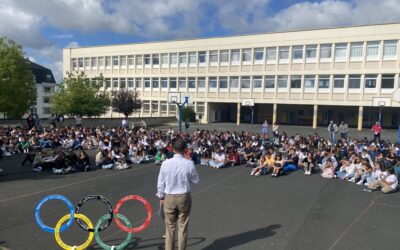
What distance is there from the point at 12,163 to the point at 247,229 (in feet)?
43.9

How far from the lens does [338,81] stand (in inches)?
1688

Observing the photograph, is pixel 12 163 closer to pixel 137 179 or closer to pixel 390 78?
pixel 137 179

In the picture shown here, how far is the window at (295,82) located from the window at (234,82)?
26.3 feet

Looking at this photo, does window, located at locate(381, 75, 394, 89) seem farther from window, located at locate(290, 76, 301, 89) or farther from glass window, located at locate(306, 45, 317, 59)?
window, located at locate(290, 76, 301, 89)

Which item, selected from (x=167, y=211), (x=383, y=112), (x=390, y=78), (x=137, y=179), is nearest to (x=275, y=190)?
(x=137, y=179)

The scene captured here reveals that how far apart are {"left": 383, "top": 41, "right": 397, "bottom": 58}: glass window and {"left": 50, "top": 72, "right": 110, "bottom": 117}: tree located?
34885 millimetres

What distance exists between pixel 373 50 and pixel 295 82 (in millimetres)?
9908

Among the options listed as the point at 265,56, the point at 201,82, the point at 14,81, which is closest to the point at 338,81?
the point at 265,56

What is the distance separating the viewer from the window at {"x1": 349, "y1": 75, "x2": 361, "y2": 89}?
41562 millimetres

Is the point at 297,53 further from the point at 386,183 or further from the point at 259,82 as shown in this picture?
the point at 386,183

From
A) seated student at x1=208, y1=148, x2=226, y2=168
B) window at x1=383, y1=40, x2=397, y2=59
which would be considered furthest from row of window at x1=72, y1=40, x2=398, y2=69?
seated student at x1=208, y1=148, x2=226, y2=168

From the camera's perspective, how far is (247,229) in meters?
7.87

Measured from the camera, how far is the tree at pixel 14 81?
112ft

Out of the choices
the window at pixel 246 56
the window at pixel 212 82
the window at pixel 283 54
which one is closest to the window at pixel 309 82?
the window at pixel 283 54
